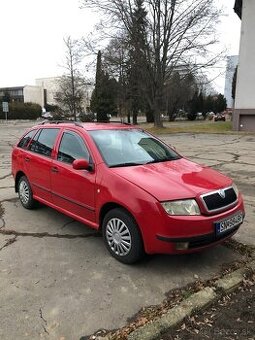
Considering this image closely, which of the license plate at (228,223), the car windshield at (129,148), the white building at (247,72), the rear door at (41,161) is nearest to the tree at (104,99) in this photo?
the white building at (247,72)

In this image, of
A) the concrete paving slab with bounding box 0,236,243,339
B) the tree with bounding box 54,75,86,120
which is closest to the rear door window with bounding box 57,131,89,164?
the concrete paving slab with bounding box 0,236,243,339

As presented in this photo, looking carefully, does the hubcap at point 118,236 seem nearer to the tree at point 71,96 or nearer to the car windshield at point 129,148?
the car windshield at point 129,148

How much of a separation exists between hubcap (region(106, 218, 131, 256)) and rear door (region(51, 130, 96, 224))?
378 mm

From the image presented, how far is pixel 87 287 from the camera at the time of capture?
3762 millimetres

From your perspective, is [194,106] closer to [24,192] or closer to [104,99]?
[104,99]

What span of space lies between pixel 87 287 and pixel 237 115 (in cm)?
2323

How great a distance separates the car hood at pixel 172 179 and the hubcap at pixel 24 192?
2450 mm

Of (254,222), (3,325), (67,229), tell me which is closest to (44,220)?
(67,229)

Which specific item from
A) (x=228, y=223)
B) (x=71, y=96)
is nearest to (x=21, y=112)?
(x=71, y=96)

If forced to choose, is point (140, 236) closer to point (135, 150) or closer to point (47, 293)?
point (47, 293)

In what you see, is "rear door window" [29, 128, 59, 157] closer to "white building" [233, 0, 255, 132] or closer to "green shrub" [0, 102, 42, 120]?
"white building" [233, 0, 255, 132]

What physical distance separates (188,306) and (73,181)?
2232mm

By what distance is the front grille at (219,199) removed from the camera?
13.0ft

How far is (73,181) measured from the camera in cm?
486
